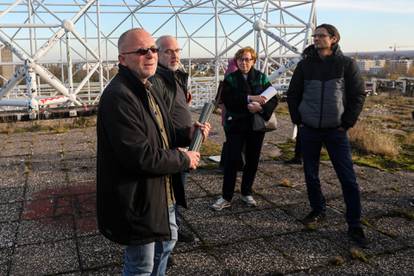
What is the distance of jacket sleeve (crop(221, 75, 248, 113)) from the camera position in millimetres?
4840

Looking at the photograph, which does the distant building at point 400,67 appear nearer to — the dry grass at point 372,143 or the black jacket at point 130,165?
the dry grass at point 372,143

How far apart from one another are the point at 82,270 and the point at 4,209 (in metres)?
2.09

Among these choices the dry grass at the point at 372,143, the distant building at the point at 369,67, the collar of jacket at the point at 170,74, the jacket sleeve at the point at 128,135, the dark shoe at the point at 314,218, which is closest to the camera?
the jacket sleeve at the point at 128,135

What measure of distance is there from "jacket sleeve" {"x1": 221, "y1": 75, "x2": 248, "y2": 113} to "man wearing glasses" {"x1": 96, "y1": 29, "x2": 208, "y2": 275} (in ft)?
7.78

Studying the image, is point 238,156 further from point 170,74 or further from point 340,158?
point 170,74

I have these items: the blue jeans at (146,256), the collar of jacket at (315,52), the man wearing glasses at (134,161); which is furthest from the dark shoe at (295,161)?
the man wearing glasses at (134,161)

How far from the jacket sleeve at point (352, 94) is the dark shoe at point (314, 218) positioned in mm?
1049

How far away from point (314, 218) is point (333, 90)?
4.64 feet

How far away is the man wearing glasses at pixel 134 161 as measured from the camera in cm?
228

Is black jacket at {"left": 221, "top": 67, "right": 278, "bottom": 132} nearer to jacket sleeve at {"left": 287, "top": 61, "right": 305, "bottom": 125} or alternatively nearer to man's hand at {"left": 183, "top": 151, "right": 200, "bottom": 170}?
jacket sleeve at {"left": 287, "top": 61, "right": 305, "bottom": 125}

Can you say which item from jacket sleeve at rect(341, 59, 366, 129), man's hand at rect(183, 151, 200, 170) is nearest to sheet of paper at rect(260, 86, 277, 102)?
jacket sleeve at rect(341, 59, 366, 129)

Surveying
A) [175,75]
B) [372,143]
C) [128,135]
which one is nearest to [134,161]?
[128,135]

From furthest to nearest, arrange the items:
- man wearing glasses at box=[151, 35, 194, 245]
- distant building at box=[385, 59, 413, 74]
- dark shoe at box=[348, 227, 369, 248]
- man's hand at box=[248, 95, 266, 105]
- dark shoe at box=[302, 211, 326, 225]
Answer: distant building at box=[385, 59, 413, 74]
man's hand at box=[248, 95, 266, 105]
dark shoe at box=[302, 211, 326, 225]
dark shoe at box=[348, 227, 369, 248]
man wearing glasses at box=[151, 35, 194, 245]

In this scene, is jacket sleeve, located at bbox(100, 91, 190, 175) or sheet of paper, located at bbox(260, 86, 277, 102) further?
sheet of paper, located at bbox(260, 86, 277, 102)
